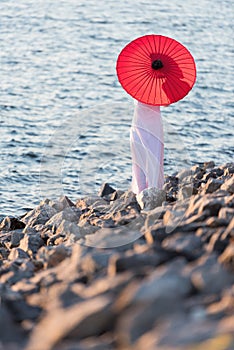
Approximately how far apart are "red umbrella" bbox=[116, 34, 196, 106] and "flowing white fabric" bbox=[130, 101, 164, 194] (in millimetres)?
165

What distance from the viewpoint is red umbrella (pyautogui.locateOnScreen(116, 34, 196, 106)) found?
8.26 meters

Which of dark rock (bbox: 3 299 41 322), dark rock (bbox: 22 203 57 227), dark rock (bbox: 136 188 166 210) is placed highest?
dark rock (bbox: 3 299 41 322)

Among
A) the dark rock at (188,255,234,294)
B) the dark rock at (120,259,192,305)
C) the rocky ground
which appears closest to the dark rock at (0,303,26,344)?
the rocky ground

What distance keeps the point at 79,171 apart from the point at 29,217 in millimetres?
3011

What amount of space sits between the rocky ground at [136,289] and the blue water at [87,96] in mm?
4575

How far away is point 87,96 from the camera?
1523 cm

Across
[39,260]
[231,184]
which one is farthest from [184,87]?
[39,260]

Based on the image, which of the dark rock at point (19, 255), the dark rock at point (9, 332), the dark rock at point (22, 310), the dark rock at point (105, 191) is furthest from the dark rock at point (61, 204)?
the dark rock at point (9, 332)

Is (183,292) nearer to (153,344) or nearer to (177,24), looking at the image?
(153,344)

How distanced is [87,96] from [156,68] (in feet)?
23.1

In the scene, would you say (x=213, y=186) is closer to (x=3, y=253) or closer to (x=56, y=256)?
(x=3, y=253)

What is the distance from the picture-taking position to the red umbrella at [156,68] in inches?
325

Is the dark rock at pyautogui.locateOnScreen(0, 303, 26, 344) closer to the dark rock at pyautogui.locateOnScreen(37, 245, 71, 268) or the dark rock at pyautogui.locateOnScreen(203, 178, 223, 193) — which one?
the dark rock at pyautogui.locateOnScreen(37, 245, 71, 268)

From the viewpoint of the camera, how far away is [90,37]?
19.3 metres
